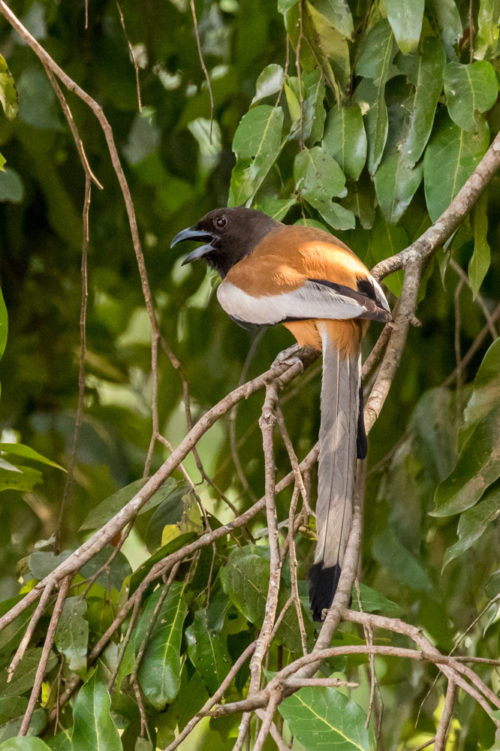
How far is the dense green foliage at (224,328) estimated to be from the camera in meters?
1.63

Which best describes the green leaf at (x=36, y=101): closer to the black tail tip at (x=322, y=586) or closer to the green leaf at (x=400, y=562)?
the green leaf at (x=400, y=562)

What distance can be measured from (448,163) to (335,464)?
725 mm

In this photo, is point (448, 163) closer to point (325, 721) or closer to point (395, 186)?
point (395, 186)

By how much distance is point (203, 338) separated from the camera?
2.62m

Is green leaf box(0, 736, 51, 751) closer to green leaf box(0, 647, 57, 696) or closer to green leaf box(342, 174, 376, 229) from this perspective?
green leaf box(0, 647, 57, 696)

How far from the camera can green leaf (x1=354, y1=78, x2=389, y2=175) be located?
178 cm

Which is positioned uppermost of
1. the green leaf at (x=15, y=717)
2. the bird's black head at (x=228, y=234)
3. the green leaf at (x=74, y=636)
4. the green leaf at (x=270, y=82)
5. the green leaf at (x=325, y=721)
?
the green leaf at (x=270, y=82)

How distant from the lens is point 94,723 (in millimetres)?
1216

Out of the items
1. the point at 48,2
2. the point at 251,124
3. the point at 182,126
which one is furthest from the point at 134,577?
the point at 48,2

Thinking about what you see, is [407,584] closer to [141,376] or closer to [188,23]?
[141,376]

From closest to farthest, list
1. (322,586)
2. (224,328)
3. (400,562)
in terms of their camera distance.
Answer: (322,586) < (400,562) < (224,328)

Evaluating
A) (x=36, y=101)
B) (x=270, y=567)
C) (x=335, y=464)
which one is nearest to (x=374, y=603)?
(x=335, y=464)

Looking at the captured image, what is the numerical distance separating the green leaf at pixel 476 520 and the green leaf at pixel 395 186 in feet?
1.88

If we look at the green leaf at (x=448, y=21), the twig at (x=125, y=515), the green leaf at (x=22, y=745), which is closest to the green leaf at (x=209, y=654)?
the twig at (x=125, y=515)
